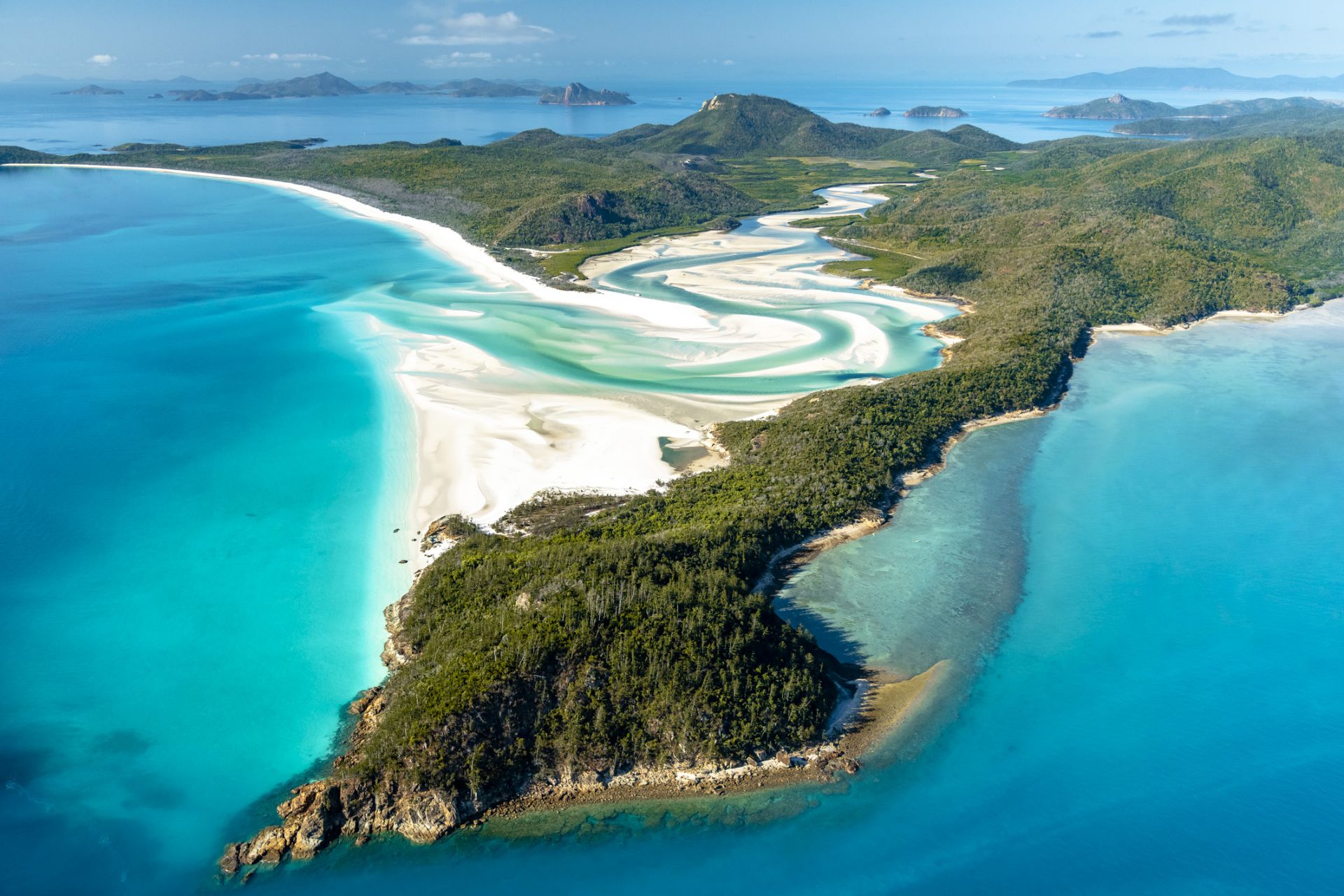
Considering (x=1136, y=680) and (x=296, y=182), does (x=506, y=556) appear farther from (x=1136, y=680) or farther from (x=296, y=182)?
(x=296, y=182)

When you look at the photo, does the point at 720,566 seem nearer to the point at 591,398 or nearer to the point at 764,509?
the point at 764,509

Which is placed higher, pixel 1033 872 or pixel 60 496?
pixel 60 496

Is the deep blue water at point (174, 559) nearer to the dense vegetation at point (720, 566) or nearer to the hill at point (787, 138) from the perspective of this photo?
the dense vegetation at point (720, 566)

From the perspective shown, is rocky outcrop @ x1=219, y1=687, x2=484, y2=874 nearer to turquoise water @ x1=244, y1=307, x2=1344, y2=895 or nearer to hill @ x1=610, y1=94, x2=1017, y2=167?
turquoise water @ x1=244, y1=307, x2=1344, y2=895

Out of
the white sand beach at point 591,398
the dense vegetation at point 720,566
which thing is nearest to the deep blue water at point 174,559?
the white sand beach at point 591,398

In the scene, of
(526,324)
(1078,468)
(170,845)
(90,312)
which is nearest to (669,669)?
(170,845)
